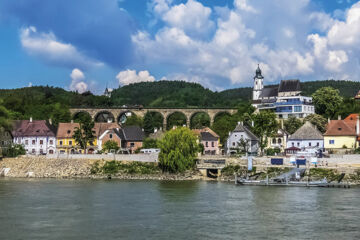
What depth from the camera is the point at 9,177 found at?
235 ft

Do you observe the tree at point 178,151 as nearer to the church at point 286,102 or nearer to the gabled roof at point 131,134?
the gabled roof at point 131,134

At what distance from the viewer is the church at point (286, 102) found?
116062 mm

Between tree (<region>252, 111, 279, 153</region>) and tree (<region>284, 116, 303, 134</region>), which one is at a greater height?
tree (<region>284, 116, 303, 134</region>)

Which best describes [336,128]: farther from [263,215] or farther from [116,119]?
[116,119]

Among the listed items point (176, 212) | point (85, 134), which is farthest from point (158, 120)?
point (176, 212)

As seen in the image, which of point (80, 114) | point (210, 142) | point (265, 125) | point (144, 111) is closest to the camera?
point (265, 125)

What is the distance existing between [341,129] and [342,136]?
1.34m

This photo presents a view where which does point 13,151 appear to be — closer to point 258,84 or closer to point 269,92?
point 269,92

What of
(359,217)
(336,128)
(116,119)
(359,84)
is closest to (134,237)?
(359,217)

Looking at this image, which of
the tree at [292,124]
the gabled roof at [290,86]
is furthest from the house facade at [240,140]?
the gabled roof at [290,86]

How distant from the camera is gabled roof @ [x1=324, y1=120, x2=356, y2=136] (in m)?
78.6

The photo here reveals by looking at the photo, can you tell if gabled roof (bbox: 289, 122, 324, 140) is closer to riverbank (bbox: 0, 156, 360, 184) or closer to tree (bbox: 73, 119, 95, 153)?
riverbank (bbox: 0, 156, 360, 184)

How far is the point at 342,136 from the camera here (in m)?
78.8

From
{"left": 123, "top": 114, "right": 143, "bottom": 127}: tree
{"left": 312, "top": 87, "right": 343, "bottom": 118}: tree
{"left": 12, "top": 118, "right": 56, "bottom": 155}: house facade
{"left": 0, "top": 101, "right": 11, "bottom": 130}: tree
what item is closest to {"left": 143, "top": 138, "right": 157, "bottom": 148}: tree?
{"left": 12, "top": 118, "right": 56, "bottom": 155}: house facade
